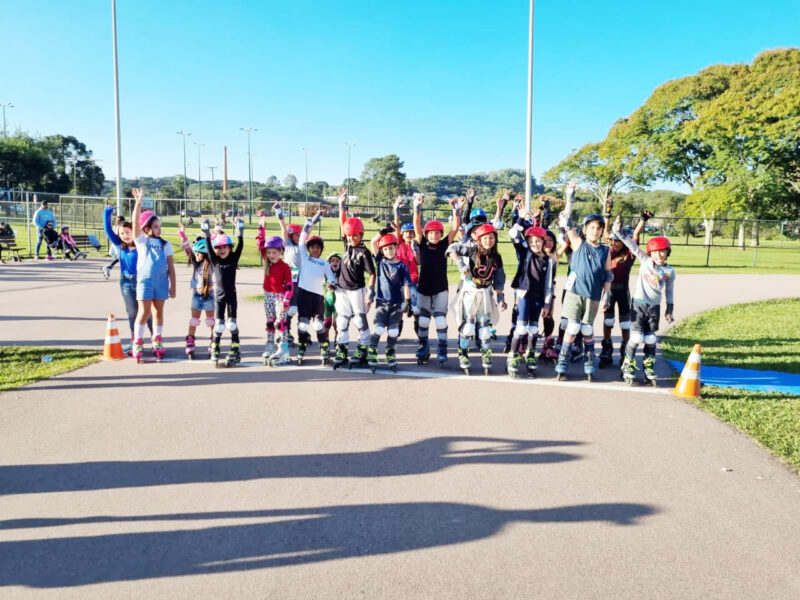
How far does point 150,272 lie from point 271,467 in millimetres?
4211

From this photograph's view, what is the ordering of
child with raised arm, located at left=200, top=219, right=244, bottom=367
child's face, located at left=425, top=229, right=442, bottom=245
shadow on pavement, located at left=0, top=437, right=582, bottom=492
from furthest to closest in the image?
child's face, located at left=425, top=229, right=442, bottom=245 → child with raised arm, located at left=200, top=219, right=244, bottom=367 → shadow on pavement, located at left=0, top=437, right=582, bottom=492

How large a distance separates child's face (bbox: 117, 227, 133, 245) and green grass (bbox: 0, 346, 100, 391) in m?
1.71

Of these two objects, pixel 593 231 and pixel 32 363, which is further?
pixel 32 363

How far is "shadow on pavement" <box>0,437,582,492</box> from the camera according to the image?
165 inches

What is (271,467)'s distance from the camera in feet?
14.8

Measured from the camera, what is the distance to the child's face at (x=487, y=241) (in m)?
7.44

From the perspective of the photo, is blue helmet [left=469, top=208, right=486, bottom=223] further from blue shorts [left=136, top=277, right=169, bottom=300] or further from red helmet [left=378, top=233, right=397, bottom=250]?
blue shorts [left=136, top=277, right=169, bottom=300]

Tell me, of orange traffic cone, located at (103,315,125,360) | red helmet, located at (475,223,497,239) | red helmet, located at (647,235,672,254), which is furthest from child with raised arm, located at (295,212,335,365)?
red helmet, located at (647,235,672,254)

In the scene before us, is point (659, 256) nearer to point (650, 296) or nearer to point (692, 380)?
point (650, 296)

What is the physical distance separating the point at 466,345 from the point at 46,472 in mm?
4835

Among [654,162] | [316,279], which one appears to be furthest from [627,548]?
[654,162]

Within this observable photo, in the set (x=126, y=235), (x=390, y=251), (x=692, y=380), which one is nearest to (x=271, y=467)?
(x=390, y=251)

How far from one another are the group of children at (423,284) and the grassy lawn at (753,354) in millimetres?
1179

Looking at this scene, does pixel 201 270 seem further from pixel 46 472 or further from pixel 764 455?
pixel 764 455
